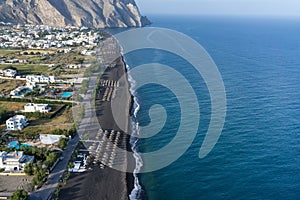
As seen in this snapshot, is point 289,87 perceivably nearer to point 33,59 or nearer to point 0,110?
point 0,110

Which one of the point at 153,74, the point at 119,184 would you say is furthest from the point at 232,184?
the point at 153,74

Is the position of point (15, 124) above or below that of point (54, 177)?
above

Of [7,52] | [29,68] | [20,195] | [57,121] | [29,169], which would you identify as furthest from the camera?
[7,52]

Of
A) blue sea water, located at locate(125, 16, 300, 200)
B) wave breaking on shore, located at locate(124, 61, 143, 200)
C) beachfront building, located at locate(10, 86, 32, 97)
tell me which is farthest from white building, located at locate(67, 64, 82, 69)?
wave breaking on shore, located at locate(124, 61, 143, 200)

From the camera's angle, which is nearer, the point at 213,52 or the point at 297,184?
the point at 297,184

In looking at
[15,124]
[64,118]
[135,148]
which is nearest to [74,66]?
[64,118]

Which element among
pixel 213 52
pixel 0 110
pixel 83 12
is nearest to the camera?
pixel 0 110

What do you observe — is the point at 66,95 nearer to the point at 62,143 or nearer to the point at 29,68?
the point at 62,143
